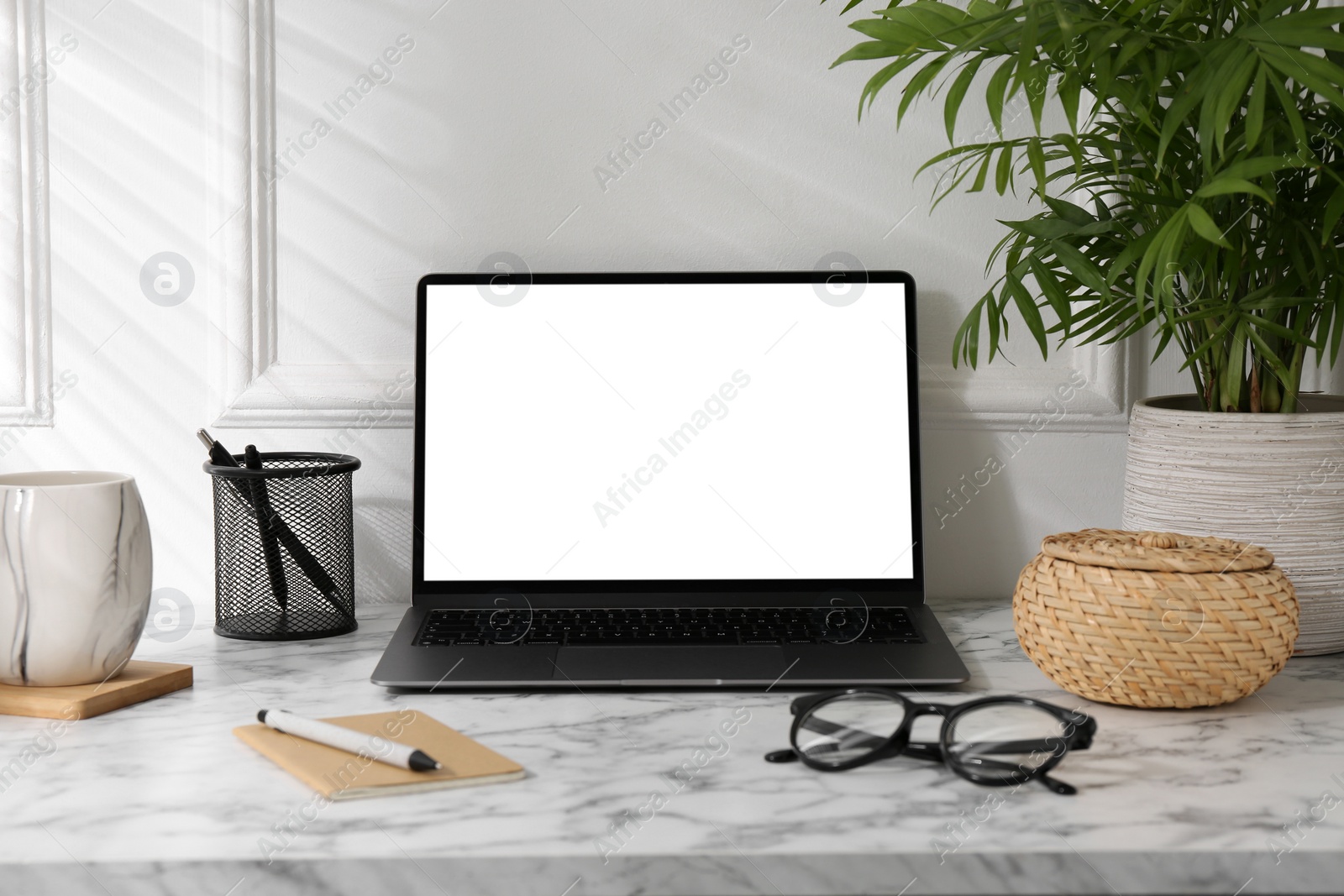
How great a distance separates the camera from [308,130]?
1.14 m

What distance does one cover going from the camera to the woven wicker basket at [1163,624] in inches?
29.4

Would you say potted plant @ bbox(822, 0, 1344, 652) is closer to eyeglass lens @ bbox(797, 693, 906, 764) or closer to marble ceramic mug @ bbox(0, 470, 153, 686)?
eyeglass lens @ bbox(797, 693, 906, 764)

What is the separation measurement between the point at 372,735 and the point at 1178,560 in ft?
1.93

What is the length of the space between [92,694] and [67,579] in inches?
3.5

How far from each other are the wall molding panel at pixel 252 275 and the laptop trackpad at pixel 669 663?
1.32 feet

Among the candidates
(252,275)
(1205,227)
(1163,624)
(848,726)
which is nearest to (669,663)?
(848,726)

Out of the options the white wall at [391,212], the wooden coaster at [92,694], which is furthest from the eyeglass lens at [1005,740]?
the wooden coaster at [92,694]

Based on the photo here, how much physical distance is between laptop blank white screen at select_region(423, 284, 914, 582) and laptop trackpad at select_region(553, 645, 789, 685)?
148 millimetres

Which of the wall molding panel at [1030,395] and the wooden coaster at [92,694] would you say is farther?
the wall molding panel at [1030,395]

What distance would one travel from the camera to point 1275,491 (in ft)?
2.92

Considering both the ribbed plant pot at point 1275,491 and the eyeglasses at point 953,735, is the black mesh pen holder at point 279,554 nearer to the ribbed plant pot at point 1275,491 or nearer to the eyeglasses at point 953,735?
the eyeglasses at point 953,735

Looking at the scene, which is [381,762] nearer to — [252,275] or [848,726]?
[848,726]

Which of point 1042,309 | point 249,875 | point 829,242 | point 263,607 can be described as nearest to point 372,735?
point 249,875

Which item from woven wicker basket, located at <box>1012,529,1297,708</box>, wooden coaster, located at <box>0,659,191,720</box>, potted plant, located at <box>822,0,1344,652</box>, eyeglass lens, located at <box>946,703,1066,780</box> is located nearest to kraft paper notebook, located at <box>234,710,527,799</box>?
wooden coaster, located at <box>0,659,191,720</box>
